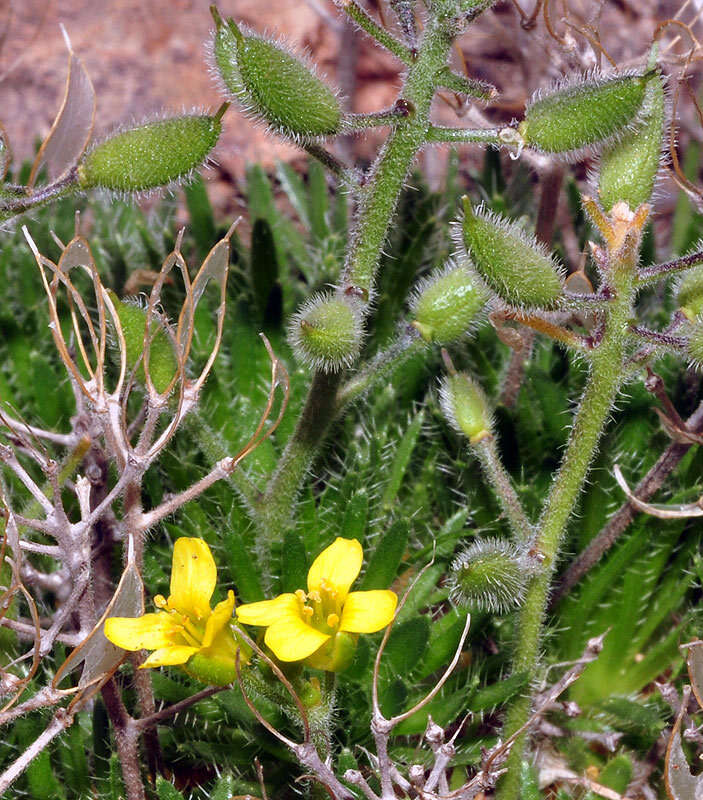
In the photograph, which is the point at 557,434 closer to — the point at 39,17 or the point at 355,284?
the point at 355,284

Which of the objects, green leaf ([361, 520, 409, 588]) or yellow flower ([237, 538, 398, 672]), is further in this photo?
green leaf ([361, 520, 409, 588])

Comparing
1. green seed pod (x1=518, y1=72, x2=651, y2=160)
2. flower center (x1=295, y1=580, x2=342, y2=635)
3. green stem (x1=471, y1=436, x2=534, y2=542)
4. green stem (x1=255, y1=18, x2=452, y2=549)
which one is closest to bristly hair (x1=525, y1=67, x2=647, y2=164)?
green seed pod (x1=518, y1=72, x2=651, y2=160)

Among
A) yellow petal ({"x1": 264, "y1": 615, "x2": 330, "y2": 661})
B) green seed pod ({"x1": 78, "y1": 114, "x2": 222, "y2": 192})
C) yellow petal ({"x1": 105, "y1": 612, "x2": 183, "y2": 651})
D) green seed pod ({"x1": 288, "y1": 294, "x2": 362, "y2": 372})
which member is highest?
green seed pod ({"x1": 78, "y1": 114, "x2": 222, "y2": 192})

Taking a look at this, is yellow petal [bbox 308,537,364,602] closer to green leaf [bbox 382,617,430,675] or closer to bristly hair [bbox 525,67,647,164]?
green leaf [bbox 382,617,430,675]

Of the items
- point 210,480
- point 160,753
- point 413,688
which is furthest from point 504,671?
point 210,480

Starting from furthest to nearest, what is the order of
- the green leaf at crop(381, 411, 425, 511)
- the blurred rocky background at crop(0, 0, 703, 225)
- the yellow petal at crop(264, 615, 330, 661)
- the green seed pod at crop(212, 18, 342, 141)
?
the blurred rocky background at crop(0, 0, 703, 225)
the green leaf at crop(381, 411, 425, 511)
the green seed pod at crop(212, 18, 342, 141)
the yellow petal at crop(264, 615, 330, 661)
